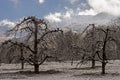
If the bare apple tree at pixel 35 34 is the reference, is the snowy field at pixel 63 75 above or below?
below

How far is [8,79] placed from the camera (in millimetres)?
35281

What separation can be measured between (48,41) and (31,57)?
361 centimetres

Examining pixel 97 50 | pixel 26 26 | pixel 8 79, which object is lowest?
pixel 8 79

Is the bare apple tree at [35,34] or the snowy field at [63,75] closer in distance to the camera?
the snowy field at [63,75]


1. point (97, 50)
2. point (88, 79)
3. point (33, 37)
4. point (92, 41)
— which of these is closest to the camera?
point (88, 79)

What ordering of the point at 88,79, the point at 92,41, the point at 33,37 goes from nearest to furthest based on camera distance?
the point at 88,79 < the point at 33,37 < the point at 92,41

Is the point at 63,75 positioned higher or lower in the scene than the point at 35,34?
lower

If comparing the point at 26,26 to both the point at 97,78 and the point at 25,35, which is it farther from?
the point at 97,78

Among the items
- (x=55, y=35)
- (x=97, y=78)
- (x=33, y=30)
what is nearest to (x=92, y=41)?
(x=55, y=35)

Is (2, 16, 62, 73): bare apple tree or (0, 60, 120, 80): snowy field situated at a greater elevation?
(2, 16, 62, 73): bare apple tree

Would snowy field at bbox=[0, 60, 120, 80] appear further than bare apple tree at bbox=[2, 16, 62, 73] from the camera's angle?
No

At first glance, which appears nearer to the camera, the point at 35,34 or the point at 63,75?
the point at 63,75

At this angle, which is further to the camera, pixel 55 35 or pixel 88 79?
pixel 55 35

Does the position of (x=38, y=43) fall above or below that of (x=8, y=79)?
above
